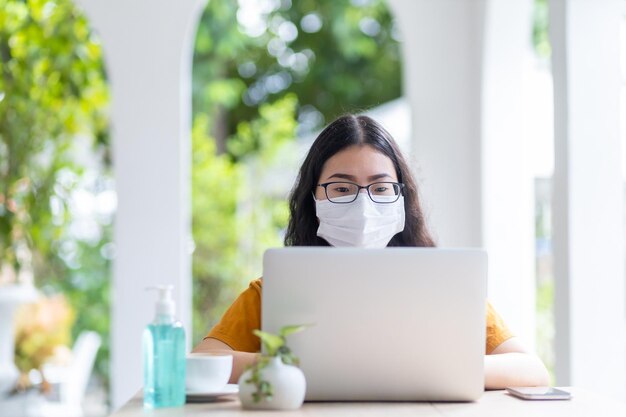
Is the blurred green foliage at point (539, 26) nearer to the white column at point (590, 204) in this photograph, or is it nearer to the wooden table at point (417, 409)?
the white column at point (590, 204)

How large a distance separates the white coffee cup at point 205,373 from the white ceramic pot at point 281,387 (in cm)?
10

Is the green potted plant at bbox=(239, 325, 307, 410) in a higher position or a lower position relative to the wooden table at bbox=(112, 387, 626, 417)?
higher

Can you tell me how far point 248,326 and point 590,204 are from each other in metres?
1.44

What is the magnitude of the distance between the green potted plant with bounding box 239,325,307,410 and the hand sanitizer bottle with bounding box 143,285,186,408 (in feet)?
0.36

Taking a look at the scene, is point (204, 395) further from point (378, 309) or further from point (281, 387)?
point (378, 309)

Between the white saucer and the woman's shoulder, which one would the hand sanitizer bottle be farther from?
the woman's shoulder

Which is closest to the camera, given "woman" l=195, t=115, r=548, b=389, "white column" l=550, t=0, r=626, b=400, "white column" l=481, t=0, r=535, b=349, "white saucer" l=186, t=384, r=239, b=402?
"white saucer" l=186, t=384, r=239, b=402

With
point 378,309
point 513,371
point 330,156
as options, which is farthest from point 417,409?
point 330,156

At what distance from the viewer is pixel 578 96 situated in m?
3.04

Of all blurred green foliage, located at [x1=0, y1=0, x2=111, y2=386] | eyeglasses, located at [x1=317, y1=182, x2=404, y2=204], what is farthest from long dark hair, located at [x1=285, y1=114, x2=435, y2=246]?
blurred green foliage, located at [x1=0, y1=0, x2=111, y2=386]

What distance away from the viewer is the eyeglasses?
78.9 inches

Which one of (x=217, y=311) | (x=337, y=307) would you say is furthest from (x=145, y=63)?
(x=217, y=311)

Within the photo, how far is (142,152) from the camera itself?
387cm

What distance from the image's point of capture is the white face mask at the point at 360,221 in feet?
6.43
